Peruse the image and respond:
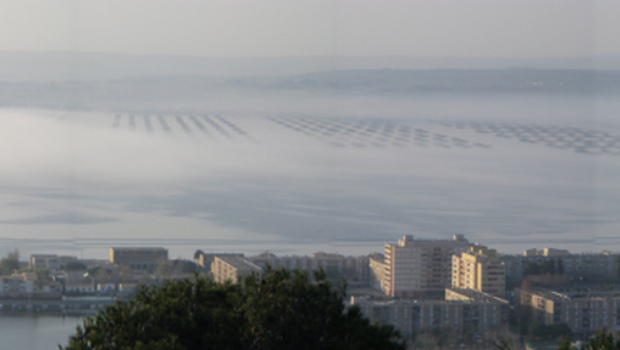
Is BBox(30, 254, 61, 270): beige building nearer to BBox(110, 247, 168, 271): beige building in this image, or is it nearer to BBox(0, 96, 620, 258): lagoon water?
BBox(110, 247, 168, 271): beige building

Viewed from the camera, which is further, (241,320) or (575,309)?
(575,309)

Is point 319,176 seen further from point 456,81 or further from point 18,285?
point 18,285

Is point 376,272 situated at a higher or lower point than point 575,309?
higher

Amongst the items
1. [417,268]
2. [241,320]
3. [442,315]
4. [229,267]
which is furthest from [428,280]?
[241,320]

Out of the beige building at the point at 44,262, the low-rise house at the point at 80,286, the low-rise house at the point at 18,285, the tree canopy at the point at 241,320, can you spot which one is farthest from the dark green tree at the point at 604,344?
the beige building at the point at 44,262

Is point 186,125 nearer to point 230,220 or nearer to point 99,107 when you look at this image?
point 99,107

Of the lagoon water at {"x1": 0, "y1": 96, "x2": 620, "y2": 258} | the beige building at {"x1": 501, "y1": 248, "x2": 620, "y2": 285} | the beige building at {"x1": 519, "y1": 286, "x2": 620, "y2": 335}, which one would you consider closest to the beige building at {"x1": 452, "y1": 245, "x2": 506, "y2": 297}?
the beige building at {"x1": 501, "y1": 248, "x2": 620, "y2": 285}
